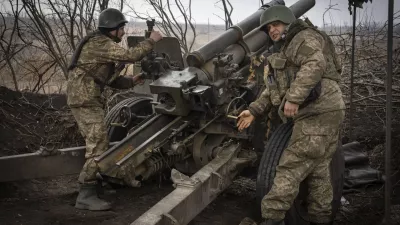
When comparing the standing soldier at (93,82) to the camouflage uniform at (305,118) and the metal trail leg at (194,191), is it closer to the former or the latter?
the metal trail leg at (194,191)

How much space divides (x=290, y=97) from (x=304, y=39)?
0.46m

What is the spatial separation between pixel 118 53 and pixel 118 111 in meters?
1.35

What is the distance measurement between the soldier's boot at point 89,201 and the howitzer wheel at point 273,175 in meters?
1.51

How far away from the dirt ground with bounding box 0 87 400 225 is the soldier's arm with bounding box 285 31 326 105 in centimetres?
151

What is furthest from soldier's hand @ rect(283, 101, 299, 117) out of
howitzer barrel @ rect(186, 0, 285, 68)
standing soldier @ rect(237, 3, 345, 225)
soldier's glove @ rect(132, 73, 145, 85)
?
soldier's glove @ rect(132, 73, 145, 85)

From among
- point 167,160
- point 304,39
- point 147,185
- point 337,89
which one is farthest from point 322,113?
point 147,185

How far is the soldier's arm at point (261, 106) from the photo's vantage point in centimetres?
416

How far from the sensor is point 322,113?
12.4 feet

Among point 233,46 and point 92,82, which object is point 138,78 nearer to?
point 92,82

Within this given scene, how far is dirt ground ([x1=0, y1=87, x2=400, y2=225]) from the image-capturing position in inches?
180

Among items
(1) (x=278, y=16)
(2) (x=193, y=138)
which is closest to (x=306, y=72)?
(1) (x=278, y=16)

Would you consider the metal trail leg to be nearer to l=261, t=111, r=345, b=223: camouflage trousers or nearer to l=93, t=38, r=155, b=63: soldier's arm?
l=261, t=111, r=345, b=223: camouflage trousers

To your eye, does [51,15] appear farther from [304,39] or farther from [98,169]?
[304,39]

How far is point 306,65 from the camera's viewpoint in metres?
3.64
